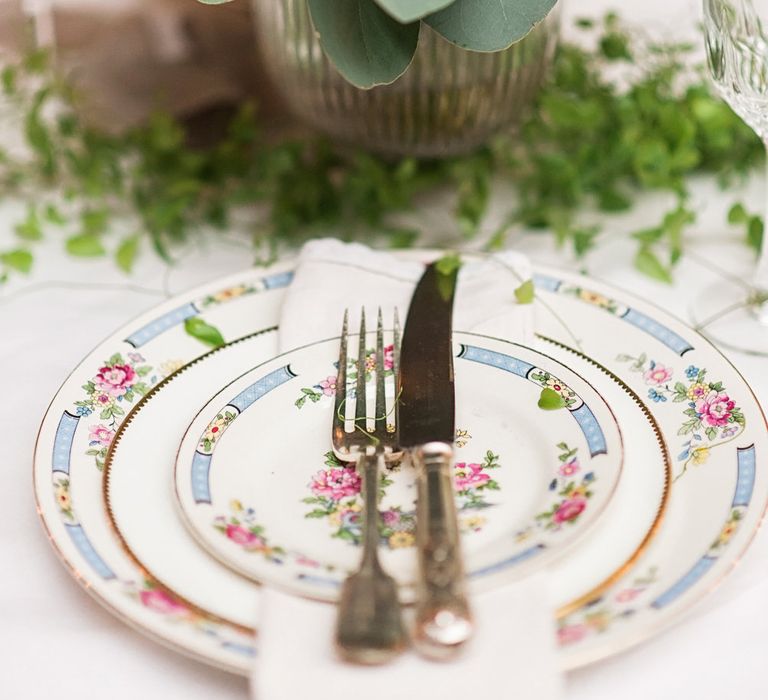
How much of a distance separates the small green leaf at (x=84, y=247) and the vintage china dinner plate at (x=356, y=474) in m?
0.24

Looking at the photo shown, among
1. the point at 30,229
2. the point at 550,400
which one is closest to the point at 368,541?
the point at 550,400

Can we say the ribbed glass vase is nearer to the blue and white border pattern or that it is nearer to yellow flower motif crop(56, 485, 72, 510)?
the blue and white border pattern

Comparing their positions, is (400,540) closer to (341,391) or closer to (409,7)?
(341,391)

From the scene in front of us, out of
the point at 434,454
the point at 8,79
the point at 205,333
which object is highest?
the point at 8,79

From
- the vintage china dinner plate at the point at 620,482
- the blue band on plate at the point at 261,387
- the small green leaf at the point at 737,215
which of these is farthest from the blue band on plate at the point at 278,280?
the small green leaf at the point at 737,215

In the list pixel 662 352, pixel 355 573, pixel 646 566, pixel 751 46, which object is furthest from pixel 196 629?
pixel 751 46

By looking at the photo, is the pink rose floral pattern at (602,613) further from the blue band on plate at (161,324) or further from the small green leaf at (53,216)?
the small green leaf at (53,216)

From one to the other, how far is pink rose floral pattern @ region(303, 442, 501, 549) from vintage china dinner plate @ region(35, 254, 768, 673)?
0.05m

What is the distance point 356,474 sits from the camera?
0.46 meters

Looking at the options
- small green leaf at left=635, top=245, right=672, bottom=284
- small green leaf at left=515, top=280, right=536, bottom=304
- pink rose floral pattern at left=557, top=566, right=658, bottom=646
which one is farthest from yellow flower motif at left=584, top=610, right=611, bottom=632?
small green leaf at left=635, top=245, right=672, bottom=284

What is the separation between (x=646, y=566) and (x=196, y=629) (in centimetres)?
18

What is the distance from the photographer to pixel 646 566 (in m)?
0.40

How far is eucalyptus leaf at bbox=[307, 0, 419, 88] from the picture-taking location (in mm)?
532

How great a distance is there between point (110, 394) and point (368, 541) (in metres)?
0.18
